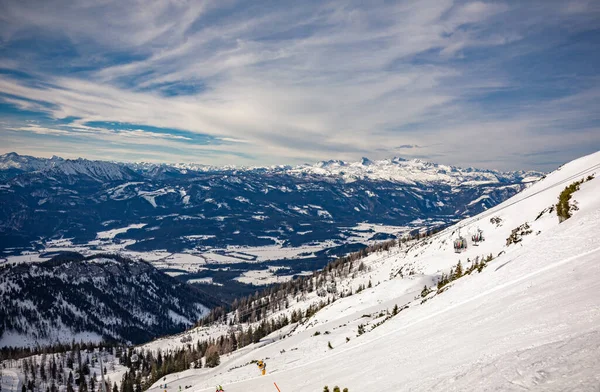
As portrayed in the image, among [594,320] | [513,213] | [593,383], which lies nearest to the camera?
[593,383]

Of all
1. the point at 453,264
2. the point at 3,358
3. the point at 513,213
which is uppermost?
the point at 513,213

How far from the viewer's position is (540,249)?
2280cm

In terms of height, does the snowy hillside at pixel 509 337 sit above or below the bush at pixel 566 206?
Answer: below

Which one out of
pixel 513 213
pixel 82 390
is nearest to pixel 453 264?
pixel 513 213

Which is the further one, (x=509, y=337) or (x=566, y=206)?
(x=566, y=206)

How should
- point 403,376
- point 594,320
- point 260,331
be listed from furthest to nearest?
point 260,331 → point 403,376 → point 594,320

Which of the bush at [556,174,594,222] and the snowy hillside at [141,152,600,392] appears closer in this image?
the snowy hillside at [141,152,600,392]

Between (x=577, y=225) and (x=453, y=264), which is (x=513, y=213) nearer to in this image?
(x=453, y=264)

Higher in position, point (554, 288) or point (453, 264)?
point (554, 288)

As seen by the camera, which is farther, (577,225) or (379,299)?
(379,299)

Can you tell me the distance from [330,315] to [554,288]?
6760 cm

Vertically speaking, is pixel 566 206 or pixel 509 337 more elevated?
pixel 566 206

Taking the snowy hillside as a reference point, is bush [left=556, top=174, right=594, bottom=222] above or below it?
above

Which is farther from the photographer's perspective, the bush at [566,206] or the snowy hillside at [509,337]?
the bush at [566,206]
